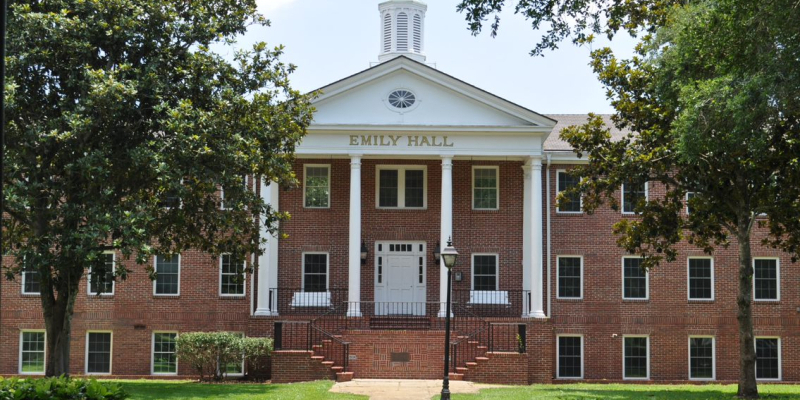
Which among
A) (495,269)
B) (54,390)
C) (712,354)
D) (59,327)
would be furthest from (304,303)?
(54,390)

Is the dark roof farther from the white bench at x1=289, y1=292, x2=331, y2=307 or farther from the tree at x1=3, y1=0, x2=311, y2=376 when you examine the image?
the tree at x1=3, y1=0, x2=311, y2=376

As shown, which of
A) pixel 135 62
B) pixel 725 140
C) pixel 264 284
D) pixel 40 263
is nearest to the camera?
pixel 725 140

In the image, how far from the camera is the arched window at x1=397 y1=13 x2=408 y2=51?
3322 centimetres

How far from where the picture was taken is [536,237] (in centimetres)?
2786

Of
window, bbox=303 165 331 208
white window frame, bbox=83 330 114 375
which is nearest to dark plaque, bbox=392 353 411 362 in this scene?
window, bbox=303 165 331 208

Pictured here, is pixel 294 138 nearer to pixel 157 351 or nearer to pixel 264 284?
pixel 264 284

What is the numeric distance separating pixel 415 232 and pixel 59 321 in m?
13.4

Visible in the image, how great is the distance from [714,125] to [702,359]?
18.5 metres

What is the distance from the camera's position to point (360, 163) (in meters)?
28.2

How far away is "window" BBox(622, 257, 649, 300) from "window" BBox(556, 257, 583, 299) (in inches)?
54.7

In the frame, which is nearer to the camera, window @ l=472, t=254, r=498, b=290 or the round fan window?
the round fan window

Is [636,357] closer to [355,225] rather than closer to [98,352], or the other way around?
[355,225]

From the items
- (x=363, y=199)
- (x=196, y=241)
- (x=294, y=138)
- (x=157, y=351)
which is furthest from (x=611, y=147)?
(x=157, y=351)

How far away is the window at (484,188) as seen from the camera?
3034 cm
